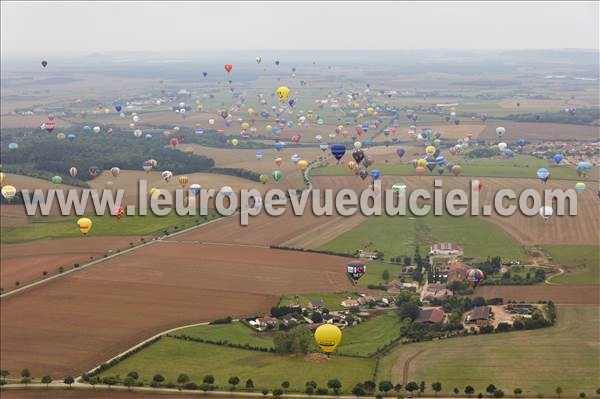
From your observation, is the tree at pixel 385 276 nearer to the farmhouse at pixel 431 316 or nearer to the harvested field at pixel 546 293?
the harvested field at pixel 546 293

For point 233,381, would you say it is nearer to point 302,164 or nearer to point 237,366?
point 237,366

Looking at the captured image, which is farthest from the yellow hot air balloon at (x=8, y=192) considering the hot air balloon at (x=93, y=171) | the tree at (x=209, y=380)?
the tree at (x=209, y=380)

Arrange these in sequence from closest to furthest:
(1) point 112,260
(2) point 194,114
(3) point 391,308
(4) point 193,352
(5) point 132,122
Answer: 1. (4) point 193,352
2. (3) point 391,308
3. (1) point 112,260
4. (5) point 132,122
5. (2) point 194,114

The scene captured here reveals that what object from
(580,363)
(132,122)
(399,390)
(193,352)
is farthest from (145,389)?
(132,122)

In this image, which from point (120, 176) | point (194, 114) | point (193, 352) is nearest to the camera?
point (193, 352)

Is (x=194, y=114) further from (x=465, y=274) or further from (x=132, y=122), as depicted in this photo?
(x=465, y=274)

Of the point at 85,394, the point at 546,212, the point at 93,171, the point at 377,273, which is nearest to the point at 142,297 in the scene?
the point at 85,394
